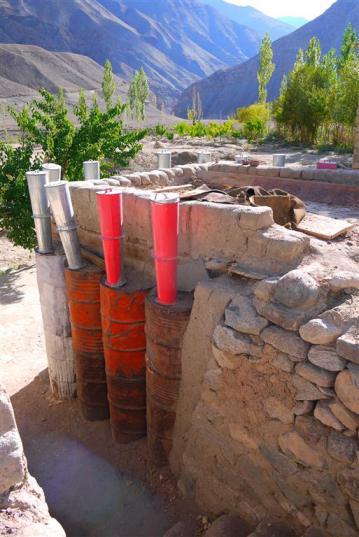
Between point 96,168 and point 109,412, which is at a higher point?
point 96,168

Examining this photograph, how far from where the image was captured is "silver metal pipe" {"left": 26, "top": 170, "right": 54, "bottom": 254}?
413 cm

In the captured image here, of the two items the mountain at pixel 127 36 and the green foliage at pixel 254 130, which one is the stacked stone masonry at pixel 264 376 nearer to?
the green foliage at pixel 254 130

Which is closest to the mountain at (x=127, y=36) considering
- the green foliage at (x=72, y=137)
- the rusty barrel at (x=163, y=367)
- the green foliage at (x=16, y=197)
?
the green foliage at (x=72, y=137)

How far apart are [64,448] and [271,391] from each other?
2.39 meters

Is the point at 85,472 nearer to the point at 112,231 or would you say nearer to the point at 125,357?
the point at 125,357

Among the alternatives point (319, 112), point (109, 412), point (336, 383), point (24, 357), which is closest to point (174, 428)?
point (109, 412)

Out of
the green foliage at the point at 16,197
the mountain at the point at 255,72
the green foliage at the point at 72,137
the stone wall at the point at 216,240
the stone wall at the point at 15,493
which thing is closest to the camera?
the stone wall at the point at 15,493

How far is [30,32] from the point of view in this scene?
8969 cm

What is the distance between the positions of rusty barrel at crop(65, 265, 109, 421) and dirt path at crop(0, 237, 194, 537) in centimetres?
24

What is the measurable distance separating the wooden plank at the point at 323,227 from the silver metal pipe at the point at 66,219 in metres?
1.91

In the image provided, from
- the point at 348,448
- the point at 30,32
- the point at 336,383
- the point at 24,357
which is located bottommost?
Result: the point at 24,357

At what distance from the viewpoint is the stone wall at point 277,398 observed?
2484mm

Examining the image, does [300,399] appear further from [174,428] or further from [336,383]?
[174,428]

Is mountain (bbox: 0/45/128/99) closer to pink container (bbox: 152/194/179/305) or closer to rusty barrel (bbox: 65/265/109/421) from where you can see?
rusty barrel (bbox: 65/265/109/421)
